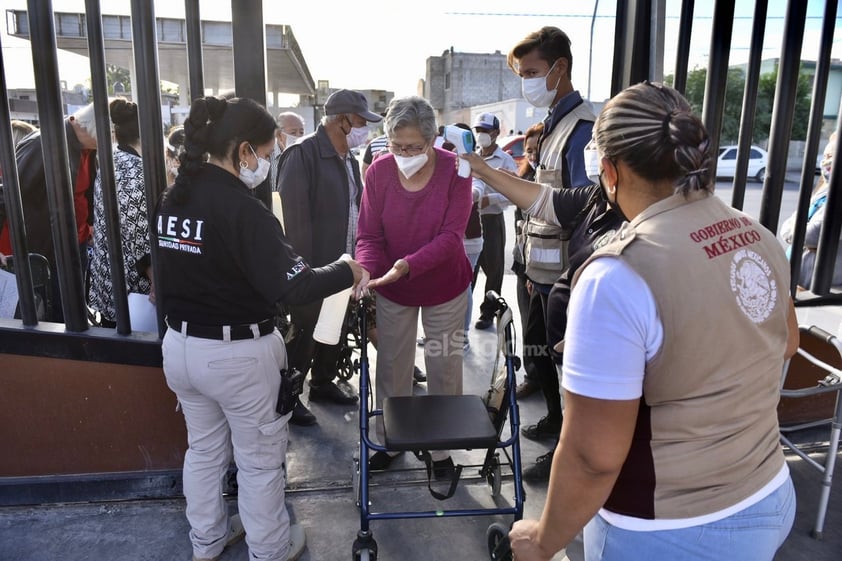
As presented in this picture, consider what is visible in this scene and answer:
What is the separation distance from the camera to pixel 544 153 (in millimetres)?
2996

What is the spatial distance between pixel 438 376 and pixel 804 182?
2194mm

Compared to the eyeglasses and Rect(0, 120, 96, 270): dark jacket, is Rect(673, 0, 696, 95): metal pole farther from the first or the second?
Rect(0, 120, 96, 270): dark jacket

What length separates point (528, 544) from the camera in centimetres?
124

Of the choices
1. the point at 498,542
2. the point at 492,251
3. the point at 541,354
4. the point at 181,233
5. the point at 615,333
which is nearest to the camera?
the point at 615,333

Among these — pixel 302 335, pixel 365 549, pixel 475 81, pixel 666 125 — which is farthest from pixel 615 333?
pixel 475 81

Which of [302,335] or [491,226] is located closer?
[302,335]

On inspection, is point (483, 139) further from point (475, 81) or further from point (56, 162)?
point (475, 81)

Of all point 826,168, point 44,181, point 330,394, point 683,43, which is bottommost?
point 330,394

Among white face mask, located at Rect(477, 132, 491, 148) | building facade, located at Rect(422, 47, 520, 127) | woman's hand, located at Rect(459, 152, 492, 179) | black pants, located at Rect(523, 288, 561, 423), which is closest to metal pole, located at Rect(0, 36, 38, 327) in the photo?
woman's hand, located at Rect(459, 152, 492, 179)

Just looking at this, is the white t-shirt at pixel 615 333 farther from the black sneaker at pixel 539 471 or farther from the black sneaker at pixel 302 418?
the black sneaker at pixel 302 418

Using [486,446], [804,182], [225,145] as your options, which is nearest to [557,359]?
[486,446]

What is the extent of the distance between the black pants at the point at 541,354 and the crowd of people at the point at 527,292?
1 cm

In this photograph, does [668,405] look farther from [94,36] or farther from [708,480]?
[94,36]

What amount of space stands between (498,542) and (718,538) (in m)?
1.33
